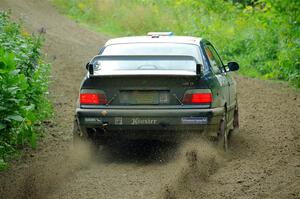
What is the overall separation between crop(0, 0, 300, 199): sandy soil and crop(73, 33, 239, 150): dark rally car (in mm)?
357

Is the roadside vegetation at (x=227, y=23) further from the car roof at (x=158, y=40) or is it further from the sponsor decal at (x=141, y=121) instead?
the sponsor decal at (x=141, y=121)

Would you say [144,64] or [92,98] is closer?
[92,98]

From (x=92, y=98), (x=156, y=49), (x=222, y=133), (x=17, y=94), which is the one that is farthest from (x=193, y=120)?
(x=17, y=94)

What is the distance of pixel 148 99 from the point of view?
8672mm

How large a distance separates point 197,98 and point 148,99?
567mm

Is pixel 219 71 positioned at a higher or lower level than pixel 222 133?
higher

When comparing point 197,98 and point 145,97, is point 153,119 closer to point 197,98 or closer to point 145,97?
point 145,97

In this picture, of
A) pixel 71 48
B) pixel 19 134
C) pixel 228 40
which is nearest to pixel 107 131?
pixel 19 134

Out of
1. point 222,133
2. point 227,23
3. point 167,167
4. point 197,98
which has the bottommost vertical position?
point 227,23

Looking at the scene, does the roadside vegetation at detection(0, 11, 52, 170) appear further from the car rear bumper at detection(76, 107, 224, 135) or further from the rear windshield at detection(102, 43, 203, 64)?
the rear windshield at detection(102, 43, 203, 64)

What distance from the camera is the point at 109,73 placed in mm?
Answer: 8727

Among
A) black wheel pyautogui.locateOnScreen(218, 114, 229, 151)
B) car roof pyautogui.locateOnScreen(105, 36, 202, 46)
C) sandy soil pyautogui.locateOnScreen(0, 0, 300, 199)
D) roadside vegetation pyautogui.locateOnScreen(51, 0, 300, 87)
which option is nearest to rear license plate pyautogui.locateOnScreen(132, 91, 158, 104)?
sandy soil pyautogui.locateOnScreen(0, 0, 300, 199)

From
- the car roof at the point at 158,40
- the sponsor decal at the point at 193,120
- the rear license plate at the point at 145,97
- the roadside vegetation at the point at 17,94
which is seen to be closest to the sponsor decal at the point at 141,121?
the rear license plate at the point at 145,97

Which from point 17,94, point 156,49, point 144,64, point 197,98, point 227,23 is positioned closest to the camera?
point 17,94
